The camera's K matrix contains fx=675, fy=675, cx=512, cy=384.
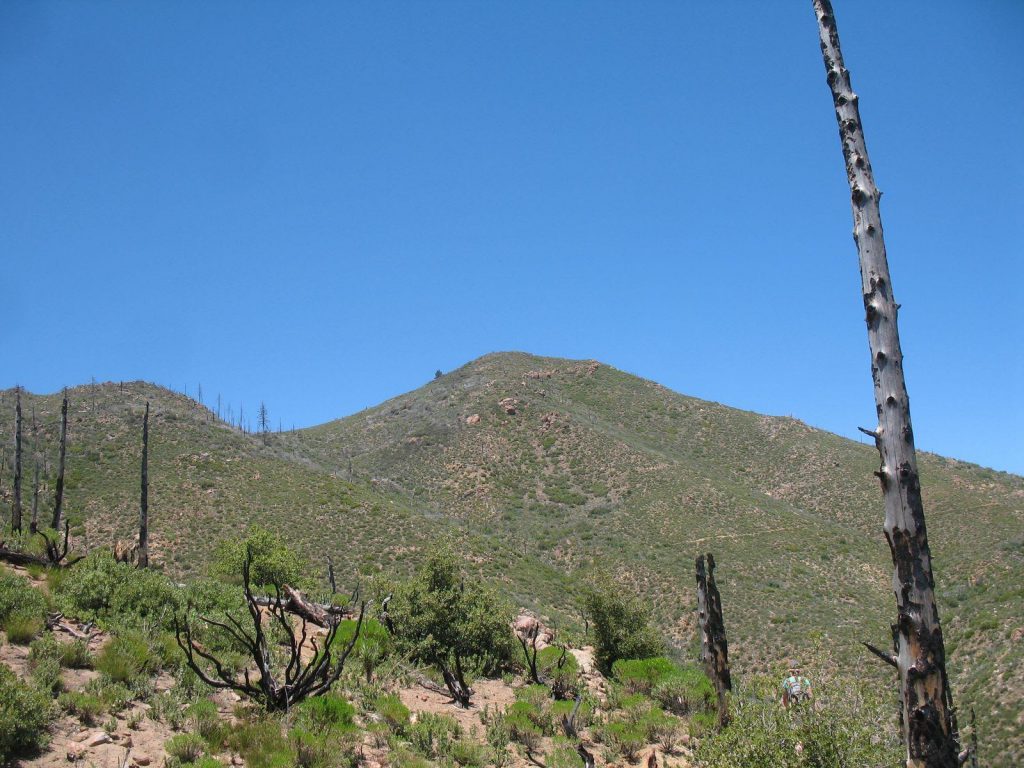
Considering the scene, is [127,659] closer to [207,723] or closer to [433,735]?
[207,723]

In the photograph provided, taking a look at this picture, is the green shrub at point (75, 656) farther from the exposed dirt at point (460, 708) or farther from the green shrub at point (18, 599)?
the exposed dirt at point (460, 708)

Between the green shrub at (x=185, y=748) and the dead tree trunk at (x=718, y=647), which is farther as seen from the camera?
the dead tree trunk at (x=718, y=647)

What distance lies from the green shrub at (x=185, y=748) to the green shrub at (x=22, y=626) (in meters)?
3.53

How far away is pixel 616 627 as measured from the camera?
23156 millimetres

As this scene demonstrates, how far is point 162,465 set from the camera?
169 ft

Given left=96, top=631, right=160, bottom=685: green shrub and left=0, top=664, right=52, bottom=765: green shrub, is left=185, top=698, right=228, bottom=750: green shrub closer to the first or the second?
left=96, top=631, right=160, bottom=685: green shrub

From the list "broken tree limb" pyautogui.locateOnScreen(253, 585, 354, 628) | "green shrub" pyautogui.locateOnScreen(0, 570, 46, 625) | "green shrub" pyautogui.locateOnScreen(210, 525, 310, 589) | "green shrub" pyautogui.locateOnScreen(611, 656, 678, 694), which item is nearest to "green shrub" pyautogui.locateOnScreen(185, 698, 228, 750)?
"green shrub" pyautogui.locateOnScreen(0, 570, 46, 625)

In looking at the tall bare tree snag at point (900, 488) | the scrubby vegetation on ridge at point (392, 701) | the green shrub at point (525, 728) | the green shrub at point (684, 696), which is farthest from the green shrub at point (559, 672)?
the tall bare tree snag at point (900, 488)

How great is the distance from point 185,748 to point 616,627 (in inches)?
666

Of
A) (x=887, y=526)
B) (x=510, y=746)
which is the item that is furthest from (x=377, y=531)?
(x=887, y=526)

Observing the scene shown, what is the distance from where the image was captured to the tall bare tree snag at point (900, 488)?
4.88m

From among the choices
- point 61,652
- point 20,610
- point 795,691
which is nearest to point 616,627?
point 795,691

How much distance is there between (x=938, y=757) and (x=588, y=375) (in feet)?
321

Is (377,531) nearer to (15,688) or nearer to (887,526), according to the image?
(15,688)
